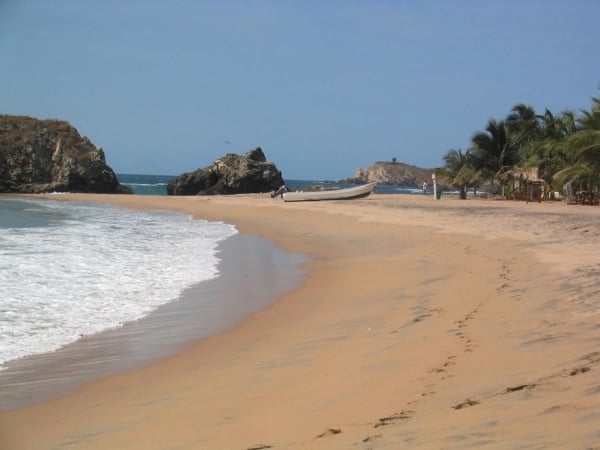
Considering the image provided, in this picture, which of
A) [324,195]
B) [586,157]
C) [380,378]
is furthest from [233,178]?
[380,378]

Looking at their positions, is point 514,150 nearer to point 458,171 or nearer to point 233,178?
point 458,171

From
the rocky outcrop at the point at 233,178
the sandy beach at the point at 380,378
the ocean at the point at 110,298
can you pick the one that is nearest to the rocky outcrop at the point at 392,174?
the rocky outcrop at the point at 233,178

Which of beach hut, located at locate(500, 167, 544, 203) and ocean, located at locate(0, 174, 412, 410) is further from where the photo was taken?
beach hut, located at locate(500, 167, 544, 203)

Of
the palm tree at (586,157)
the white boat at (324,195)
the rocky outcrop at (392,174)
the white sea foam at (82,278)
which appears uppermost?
the rocky outcrop at (392,174)

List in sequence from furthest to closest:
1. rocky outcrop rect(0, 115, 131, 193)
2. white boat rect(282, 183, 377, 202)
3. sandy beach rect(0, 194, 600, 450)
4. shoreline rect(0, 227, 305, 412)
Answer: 1. rocky outcrop rect(0, 115, 131, 193)
2. white boat rect(282, 183, 377, 202)
3. shoreline rect(0, 227, 305, 412)
4. sandy beach rect(0, 194, 600, 450)

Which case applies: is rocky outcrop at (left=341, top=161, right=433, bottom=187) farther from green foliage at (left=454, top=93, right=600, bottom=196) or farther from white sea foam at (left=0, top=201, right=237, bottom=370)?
white sea foam at (left=0, top=201, right=237, bottom=370)

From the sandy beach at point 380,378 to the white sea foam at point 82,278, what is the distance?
1.60m

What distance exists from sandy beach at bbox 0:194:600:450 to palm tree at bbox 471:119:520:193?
28485mm

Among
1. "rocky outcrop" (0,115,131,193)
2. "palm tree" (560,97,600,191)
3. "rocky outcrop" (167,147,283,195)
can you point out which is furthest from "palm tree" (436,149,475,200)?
"rocky outcrop" (0,115,131,193)

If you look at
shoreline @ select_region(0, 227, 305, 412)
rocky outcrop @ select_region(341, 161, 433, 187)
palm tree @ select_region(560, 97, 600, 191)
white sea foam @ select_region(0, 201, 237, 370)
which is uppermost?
rocky outcrop @ select_region(341, 161, 433, 187)

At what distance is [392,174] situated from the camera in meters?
139

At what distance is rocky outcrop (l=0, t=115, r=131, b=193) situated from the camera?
57.3m

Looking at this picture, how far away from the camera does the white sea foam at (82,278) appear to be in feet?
21.9

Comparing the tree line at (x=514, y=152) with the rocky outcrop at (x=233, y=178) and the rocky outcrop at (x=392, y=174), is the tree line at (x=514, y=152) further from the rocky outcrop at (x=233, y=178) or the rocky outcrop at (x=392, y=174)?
the rocky outcrop at (x=392, y=174)
